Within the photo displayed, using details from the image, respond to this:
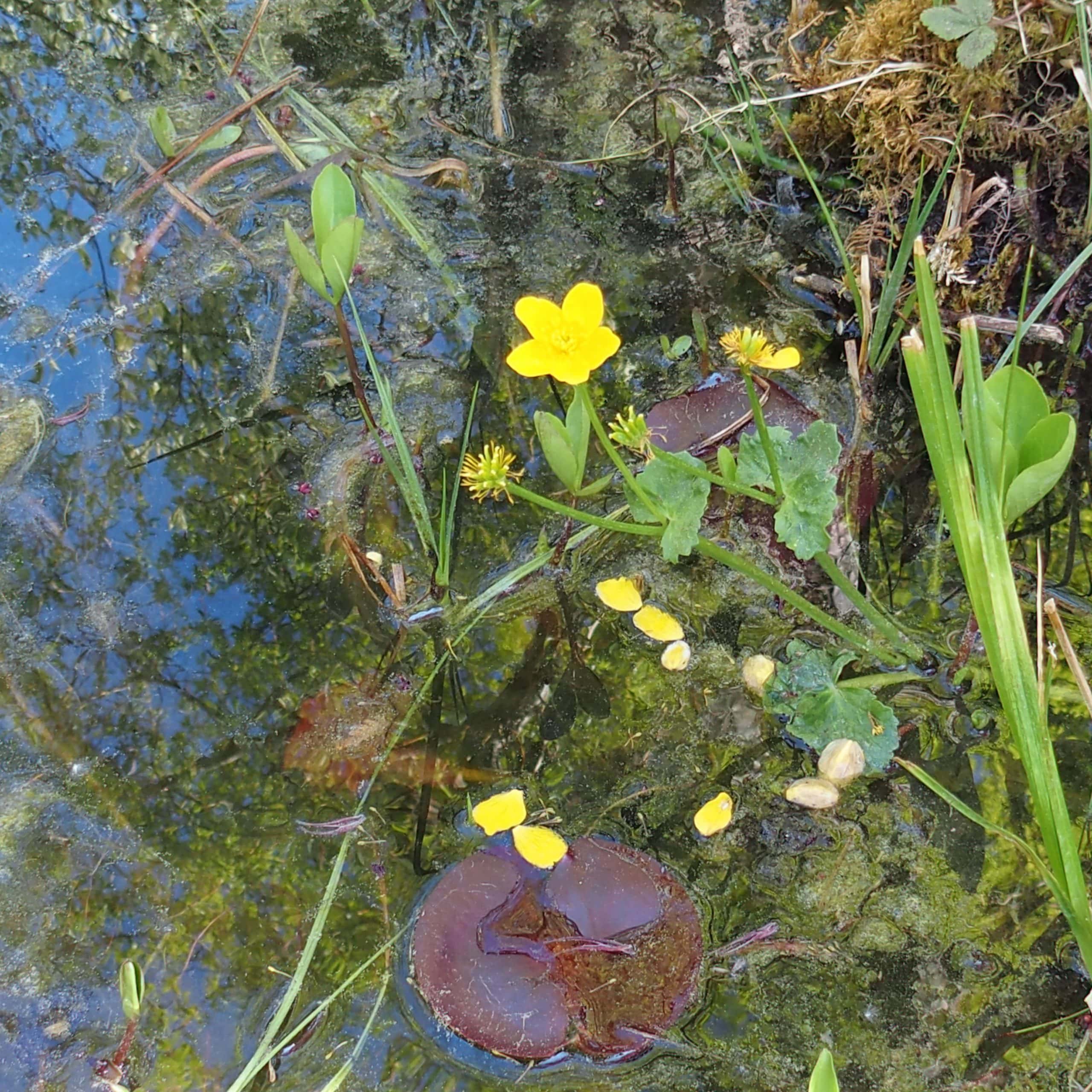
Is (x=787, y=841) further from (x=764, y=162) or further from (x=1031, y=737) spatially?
(x=764, y=162)

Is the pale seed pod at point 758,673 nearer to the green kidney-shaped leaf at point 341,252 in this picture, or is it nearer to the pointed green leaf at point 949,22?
the green kidney-shaped leaf at point 341,252

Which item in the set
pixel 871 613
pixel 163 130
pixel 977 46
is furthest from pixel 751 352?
pixel 163 130

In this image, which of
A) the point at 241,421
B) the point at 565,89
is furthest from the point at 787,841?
the point at 565,89

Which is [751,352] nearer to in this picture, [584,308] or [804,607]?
[584,308]

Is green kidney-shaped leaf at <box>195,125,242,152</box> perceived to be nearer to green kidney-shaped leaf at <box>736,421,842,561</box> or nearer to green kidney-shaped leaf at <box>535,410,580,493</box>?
green kidney-shaped leaf at <box>535,410,580,493</box>

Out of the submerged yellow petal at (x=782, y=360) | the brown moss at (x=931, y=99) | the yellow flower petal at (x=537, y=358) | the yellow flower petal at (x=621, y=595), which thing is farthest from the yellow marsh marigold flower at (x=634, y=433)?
the brown moss at (x=931, y=99)

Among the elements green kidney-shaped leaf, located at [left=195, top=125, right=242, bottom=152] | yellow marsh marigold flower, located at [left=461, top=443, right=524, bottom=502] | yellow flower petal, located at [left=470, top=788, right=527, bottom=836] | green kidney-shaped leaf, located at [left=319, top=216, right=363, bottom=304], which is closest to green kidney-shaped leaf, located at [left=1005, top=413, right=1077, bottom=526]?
yellow marsh marigold flower, located at [left=461, top=443, right=524, bottom=502]
